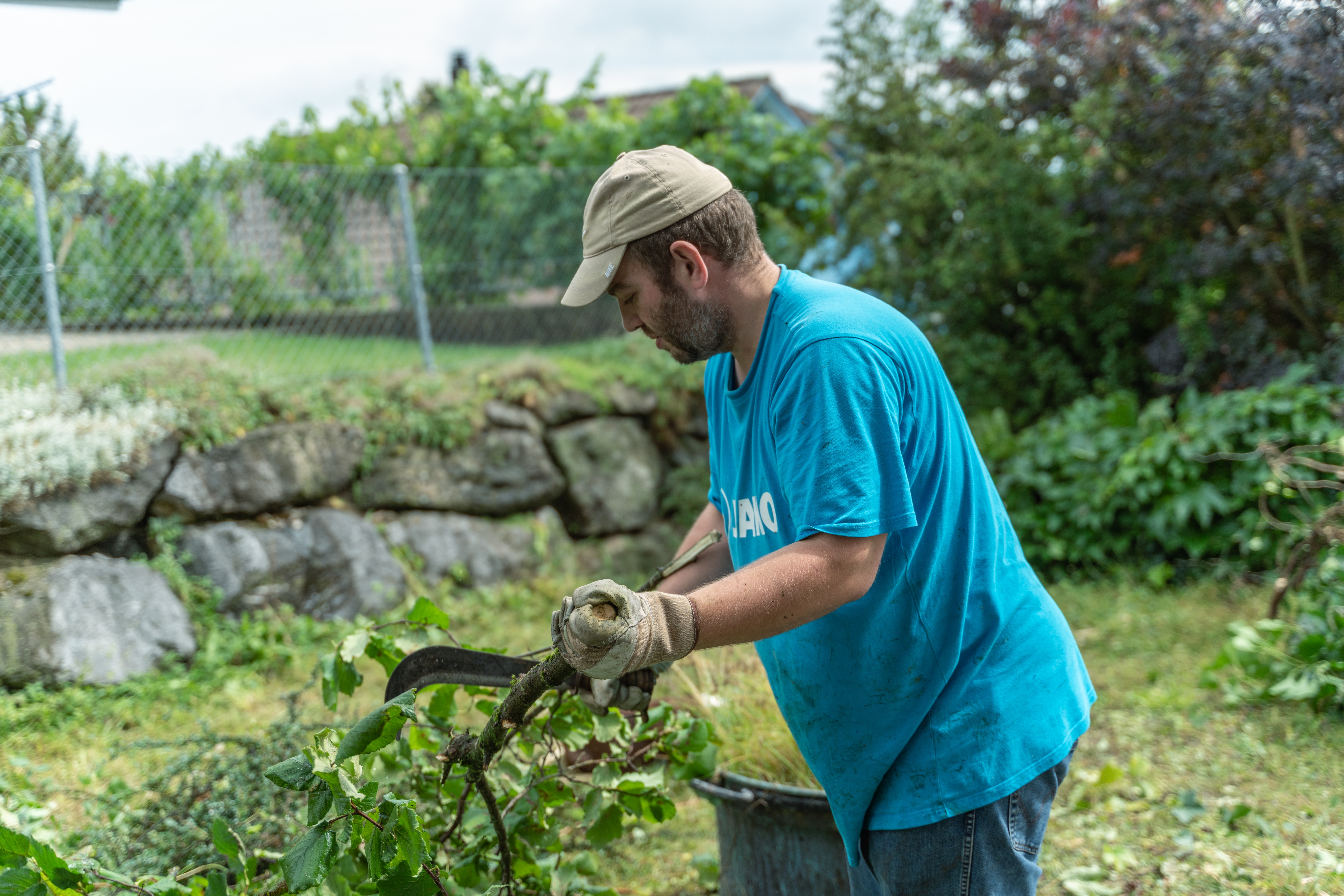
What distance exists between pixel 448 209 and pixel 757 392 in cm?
565

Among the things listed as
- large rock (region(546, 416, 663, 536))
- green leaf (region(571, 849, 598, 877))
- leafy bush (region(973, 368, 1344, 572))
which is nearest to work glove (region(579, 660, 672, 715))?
green leaf (region(571, 849, 598, 877))

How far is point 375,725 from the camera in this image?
163 cm

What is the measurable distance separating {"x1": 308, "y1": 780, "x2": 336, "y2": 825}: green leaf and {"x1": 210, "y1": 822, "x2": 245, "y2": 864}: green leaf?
11.8 inches

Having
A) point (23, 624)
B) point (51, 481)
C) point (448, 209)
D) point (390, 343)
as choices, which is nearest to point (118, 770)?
point (23, 624)

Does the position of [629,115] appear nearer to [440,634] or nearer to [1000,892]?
[440,634]

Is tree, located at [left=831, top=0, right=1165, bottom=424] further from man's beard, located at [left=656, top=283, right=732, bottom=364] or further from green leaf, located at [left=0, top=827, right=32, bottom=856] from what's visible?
green leaf, located at [left=0, top=827, right=32, bottom=856]

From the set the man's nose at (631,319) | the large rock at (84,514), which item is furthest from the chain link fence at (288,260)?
the man's nose at (631,319)

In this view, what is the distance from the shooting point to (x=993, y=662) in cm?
167

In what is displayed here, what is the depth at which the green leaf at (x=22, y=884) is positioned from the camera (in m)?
1.61

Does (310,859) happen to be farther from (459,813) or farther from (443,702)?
(443,702)

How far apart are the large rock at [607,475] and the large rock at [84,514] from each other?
2386 mm

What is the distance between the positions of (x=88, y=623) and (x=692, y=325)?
3801 millimetres

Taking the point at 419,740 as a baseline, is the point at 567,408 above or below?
above

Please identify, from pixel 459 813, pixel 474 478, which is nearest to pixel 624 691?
pixel 459 813
